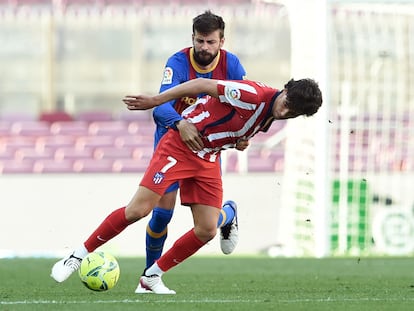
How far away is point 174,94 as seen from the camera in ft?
22.0

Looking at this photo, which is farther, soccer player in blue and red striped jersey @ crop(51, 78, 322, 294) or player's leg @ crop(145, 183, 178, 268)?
player's leg @ crop(145, 183, 178, 268)

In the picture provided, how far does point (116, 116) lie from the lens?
74.0ft

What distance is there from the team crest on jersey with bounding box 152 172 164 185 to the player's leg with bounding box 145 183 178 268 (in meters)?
0.59

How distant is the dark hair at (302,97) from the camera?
21.6ft

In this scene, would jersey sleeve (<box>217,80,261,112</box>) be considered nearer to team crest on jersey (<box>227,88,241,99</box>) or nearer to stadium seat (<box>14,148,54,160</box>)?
team crest on jersey (<box>227,88,241,99</box>)

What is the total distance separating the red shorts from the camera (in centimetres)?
706

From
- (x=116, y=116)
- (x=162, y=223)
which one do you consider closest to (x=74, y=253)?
(x=162, y=223)

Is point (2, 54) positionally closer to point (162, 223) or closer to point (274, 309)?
point (162, 223)

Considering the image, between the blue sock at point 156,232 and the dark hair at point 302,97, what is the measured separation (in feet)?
5.15

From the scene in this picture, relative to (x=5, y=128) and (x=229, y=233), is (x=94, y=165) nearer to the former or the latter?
(x=5, y=128)

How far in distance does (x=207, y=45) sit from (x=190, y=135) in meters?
0.66

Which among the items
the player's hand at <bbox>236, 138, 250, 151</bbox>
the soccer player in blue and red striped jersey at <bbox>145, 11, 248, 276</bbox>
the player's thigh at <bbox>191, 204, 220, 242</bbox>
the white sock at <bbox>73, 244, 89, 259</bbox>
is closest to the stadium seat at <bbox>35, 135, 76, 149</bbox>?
the soccer player in blue and red striped jersey at <bbox>145, 11, 248, 276</bbox>

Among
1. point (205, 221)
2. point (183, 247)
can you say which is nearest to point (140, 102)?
point (205, 221)

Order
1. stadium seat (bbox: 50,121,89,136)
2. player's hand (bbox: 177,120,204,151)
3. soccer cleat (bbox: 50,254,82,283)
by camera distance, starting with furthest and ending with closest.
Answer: stadium seat (bbox: 50,121,89,136) → soccer cleat (bbox: 50,254,82,283) → player's hand (bbox: 177,120,204,151)
